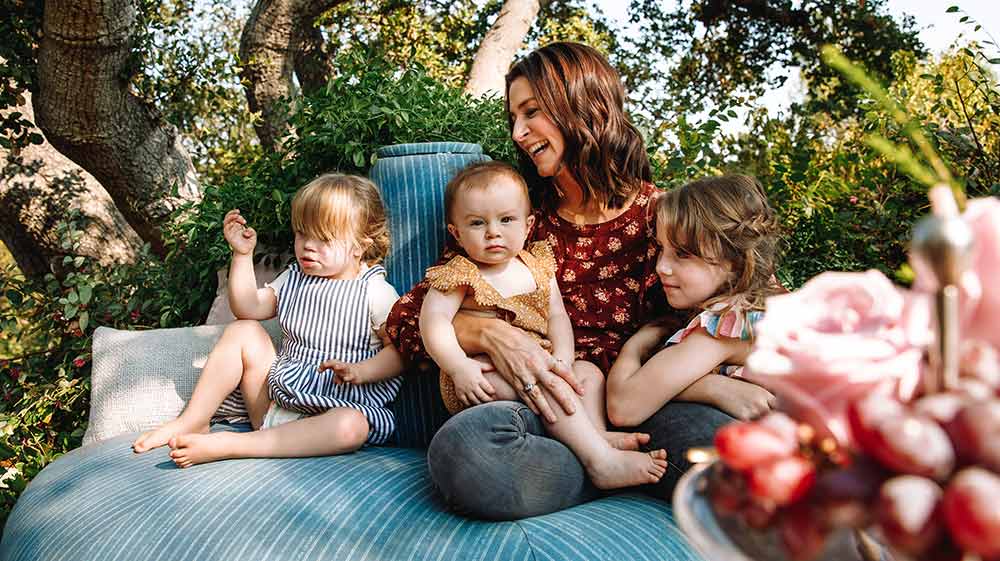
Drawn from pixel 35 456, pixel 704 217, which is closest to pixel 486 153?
pixel 704 217

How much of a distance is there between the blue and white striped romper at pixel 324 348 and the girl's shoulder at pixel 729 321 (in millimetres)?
986

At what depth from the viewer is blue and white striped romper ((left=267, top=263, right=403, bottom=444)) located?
90.9 inches

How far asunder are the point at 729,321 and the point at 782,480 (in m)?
1.36

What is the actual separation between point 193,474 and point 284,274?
87 cm

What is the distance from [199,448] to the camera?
1.97 metres

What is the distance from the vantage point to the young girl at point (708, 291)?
1.87m

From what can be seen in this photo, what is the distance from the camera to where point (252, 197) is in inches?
115

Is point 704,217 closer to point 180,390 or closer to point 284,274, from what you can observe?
point 284,274

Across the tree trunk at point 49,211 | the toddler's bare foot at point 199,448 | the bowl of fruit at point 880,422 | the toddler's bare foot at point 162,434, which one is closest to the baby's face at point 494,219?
the toddler's bare foot at point 199,448

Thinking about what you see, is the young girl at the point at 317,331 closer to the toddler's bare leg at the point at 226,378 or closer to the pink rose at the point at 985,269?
the toddler's bare leg at the point at 226,378

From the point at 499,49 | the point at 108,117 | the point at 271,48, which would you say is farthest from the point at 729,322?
the point at 499,49

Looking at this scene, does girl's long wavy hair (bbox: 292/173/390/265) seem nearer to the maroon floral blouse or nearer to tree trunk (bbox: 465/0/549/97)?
the maroon floral blouse

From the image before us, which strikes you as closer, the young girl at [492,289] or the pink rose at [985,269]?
the pink rose at [985,269]

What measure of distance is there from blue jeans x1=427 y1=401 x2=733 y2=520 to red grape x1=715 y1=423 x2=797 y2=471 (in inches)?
43.0
